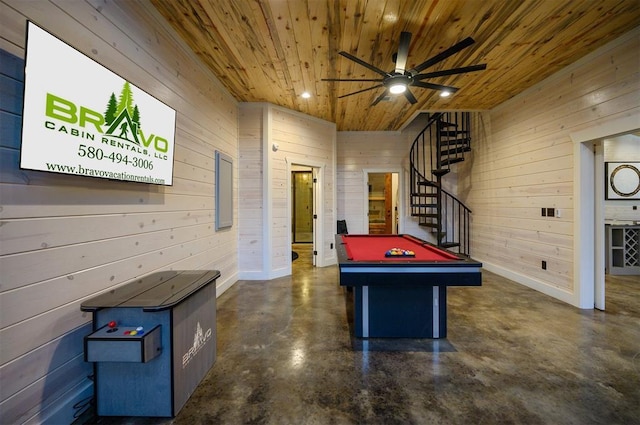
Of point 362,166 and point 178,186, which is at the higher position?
point 362,166

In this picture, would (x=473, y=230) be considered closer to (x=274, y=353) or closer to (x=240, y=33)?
(x=274, y=353)

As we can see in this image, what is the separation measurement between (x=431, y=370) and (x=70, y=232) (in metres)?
2.70

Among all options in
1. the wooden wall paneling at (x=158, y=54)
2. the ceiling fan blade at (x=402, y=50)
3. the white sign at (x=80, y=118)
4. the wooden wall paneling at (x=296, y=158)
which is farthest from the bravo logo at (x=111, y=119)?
the wooden wall paneling at (x=296, y=158)

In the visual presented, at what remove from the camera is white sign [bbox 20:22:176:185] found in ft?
4.23

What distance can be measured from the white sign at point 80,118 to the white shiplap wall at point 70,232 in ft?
0.44

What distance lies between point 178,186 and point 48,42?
1.59 meters

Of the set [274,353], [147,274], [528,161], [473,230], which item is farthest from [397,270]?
[473,230]

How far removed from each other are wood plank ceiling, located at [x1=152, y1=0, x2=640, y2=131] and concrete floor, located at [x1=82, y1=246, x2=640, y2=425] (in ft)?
10.0

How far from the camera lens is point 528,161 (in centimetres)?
412

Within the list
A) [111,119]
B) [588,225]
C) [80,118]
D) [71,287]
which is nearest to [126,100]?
[111,119]

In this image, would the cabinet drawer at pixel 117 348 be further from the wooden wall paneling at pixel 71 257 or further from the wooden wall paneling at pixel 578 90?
the wooden wall paneling at pixel 578 90

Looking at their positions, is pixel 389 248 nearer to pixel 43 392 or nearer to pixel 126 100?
pixel 126 100

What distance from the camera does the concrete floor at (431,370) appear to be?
168 cm

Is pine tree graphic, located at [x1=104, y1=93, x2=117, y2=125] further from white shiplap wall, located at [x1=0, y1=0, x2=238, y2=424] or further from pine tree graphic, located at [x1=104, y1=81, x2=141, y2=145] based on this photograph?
white shiplap wall, located at [x1=0, y1=0, x2=238, y2=424]
